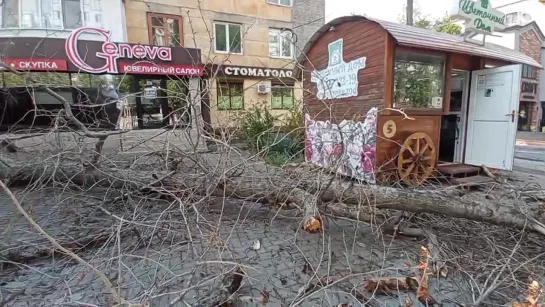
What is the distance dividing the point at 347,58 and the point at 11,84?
32.2 feet

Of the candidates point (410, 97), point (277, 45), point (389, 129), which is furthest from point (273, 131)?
point (277, 45)

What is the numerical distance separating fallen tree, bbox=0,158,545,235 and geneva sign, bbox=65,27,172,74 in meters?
5.80

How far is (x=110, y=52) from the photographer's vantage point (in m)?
9.21

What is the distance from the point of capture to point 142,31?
12172 millimetres

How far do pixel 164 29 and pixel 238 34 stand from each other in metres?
3.49

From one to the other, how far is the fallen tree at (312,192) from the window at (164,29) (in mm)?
9661

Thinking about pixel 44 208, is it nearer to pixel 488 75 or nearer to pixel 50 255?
pixel 50 255

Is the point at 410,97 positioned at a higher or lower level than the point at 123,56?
lower

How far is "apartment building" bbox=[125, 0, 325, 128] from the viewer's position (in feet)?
40.3

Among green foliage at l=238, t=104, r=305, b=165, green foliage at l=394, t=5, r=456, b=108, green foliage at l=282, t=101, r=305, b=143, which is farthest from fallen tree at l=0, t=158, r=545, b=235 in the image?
green foliage at l=282, t=101, r=305, b=143

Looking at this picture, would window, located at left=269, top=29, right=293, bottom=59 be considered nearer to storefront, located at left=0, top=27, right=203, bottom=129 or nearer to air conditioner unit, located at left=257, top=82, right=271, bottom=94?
air conditioner unit, located at left=257, top=82, right=271, bottom=94

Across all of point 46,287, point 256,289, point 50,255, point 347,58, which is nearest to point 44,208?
point 50,255

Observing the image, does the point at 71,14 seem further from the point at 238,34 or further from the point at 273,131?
the point at 273,131

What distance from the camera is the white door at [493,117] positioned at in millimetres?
5656
